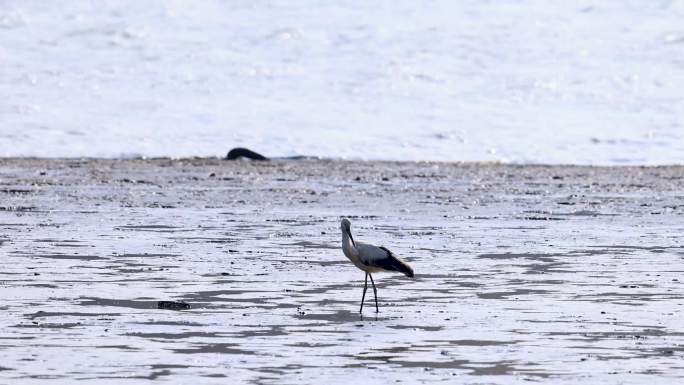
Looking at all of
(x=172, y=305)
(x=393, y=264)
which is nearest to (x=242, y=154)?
(x=393, y=264)

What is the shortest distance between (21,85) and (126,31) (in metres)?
6.60

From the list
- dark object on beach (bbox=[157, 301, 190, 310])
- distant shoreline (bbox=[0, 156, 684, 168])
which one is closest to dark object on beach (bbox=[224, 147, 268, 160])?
distant shoreline (bbox=[0, 156, 684, 168])

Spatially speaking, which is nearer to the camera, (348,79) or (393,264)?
(393,264)

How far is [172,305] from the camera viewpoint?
1223 centimetres

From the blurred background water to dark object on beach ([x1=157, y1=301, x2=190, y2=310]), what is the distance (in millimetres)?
22229

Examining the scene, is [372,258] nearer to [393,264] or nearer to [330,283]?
[393,264]

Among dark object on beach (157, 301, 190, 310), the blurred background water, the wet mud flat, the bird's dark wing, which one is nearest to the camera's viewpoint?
A: the wet mud flat

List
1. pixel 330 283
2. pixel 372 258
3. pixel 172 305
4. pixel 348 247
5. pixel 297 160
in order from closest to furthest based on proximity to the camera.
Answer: pixel 172 305 < pixel 372 258 < pixel 348 247 < pixel 330 283 < pixel 297 160

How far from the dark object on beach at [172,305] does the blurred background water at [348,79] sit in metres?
22.2

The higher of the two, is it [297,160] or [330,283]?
[297,160]

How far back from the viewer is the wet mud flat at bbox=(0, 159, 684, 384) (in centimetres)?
966

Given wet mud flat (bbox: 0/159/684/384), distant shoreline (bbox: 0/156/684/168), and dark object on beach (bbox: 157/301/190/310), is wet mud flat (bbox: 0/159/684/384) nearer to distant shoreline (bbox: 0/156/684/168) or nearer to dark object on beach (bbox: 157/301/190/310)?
dark object on beach (bbox: 157/301/190/310)

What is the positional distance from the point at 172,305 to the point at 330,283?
7.65ft

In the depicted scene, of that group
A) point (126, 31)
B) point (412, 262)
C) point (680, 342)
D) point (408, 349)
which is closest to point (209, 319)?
point (408, 349)
